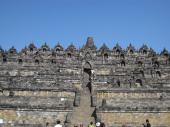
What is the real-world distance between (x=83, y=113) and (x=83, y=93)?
617 centimetres

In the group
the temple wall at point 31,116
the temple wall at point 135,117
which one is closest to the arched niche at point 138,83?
the temple wall at point 135,117

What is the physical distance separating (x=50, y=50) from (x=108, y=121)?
30.9 metres

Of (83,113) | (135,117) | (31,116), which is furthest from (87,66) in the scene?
(31,116)

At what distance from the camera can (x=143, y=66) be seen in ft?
173

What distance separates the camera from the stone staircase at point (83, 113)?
27416 mm

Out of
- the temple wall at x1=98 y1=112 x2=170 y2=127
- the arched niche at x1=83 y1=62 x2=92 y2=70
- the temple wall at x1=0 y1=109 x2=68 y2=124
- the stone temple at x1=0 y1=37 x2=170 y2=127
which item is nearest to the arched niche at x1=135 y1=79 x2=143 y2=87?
the stone temple at x1=0 y1=37 x2=170 y2=127

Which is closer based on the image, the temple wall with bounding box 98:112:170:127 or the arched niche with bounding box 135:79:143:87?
the temple wall with bounding box 98:112:170:127

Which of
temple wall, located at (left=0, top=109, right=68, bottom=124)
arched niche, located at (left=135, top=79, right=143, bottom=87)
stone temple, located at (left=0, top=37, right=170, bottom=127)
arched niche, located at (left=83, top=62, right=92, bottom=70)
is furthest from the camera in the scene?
arched niche, located at (left=83, top=62, right=92, bottom=70)

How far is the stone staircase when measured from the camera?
27416 mm

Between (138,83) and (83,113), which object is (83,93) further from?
(138,83)

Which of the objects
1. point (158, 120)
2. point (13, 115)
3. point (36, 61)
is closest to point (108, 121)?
point (158, 120)

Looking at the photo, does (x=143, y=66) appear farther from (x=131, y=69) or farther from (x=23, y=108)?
(x=23, y=108)

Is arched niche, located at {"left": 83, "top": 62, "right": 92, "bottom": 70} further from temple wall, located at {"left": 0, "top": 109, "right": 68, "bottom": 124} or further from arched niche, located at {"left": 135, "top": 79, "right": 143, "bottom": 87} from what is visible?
temple wall, located at {"left": 0, "top": 109, "right": 68, "bottom": 124}

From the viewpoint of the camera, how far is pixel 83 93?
35781mm
